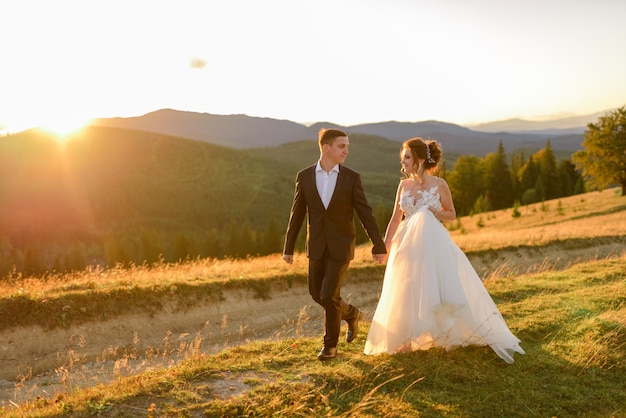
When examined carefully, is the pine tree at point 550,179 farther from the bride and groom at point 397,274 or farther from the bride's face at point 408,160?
the bride and groom at point 397,274

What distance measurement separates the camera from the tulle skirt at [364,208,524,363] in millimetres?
6738

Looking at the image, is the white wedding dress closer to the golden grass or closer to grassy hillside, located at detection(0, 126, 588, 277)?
the golden grass

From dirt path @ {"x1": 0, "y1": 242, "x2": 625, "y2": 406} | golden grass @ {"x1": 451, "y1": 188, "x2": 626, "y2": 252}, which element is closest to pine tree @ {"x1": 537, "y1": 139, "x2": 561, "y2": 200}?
golden grass @ {"x1": 451, "y1": 188, "x2": 626, "y2": 252}

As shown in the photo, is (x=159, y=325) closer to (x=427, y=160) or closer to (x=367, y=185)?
(x=427, y=160)

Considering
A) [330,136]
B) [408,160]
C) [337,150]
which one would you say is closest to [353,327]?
[408,160]

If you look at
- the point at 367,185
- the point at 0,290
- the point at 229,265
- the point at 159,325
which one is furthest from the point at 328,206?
the point at 367,185

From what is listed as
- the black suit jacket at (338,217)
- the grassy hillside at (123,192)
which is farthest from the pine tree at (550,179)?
the black suit jacket at (338,217)

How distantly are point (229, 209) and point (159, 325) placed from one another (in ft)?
385

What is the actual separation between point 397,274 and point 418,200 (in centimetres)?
116

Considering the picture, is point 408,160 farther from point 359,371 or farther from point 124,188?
point 124,188

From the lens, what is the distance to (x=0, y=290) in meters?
11.8

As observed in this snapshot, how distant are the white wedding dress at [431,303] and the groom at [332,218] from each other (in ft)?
1.46

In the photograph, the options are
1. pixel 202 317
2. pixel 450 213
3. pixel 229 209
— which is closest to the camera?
pixel 450 213

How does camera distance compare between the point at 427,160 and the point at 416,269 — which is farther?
the point at 427,160
